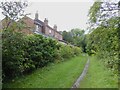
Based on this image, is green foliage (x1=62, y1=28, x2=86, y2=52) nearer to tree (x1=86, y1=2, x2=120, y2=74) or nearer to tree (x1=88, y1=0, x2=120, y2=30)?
tree (x1=86, y1=2, x2=120, y2=74)

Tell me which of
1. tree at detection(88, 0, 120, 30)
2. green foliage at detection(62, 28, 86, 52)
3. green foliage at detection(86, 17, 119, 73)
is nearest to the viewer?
green foliage at detection(86, 17, 119, 73)

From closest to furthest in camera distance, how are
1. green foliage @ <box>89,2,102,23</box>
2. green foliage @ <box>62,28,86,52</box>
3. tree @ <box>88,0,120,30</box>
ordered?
tree @ <box>88,0,120,30</box>
green foliage @ <box>89,2,102,23</box>
green foliage @ <box>62,28,86,52</box>

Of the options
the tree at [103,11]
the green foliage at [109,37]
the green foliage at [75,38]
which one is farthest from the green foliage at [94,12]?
the green foliage at [75,38]

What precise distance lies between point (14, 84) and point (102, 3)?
23.6 ft

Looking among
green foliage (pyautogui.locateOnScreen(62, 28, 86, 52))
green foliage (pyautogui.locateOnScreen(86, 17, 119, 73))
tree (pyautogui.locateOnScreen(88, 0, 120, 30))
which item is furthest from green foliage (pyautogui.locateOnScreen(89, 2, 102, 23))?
green foliage (pyautogui.locateOnScreen(62, 28, 86, 52))

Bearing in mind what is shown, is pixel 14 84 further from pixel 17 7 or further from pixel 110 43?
pixel 110 43

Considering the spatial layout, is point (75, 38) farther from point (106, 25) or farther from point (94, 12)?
point (106, 25)

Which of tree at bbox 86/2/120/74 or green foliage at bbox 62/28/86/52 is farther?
green foliage at bbox 62/28/86/52

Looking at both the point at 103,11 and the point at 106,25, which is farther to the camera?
the point at 103,11

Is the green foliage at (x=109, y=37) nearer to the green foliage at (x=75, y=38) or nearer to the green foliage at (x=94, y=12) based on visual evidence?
the green foliage at (x=94, y=12)

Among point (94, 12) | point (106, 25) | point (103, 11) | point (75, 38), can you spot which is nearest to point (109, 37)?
point (106, 25)

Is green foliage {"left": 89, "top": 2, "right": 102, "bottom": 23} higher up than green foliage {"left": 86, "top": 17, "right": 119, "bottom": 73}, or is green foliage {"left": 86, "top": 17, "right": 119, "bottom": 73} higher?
green foliage {"left": 89, "top": 2, "right": 102, "bottom": 23}

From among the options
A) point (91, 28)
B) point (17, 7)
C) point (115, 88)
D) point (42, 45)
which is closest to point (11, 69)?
point (17, 7)

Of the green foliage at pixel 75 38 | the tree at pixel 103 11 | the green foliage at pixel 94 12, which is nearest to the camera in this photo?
the tree at pixel 103 11
